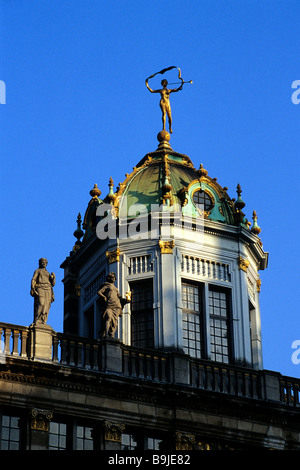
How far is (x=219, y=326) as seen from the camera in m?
62.3

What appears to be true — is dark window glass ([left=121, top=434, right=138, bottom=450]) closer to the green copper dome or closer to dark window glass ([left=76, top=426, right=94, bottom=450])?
dark window glass ([left=76, top=426, right=94, bottom=450])

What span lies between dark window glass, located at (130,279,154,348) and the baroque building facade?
0.05 meters

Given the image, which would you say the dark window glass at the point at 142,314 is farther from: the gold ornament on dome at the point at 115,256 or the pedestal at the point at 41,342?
→ the pedestal at the point at 41,342

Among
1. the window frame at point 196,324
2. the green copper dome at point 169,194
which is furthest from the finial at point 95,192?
the window frame at point 196,324

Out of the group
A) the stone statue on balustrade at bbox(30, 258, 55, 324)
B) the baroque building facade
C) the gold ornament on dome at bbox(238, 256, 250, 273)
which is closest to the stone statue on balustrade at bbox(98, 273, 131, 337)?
the baroque building facade

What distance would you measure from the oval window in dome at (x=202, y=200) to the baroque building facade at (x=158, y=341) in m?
0.09

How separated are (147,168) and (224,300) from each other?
6.61 m

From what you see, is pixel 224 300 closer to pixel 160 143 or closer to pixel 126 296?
pixel 126 296

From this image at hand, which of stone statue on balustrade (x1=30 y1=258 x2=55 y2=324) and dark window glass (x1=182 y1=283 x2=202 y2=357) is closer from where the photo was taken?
stone statue on balustrade (x1=30 y1=258 x2=55 y2=324)

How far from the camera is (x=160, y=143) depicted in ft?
221

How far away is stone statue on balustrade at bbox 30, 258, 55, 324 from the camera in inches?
2217

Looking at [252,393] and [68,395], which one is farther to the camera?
[252,393]

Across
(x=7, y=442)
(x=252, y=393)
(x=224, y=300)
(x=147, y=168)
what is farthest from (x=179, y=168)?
(x=7, y=442)

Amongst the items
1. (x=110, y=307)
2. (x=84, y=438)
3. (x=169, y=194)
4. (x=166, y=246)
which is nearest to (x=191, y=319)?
(x=166, y=246)
